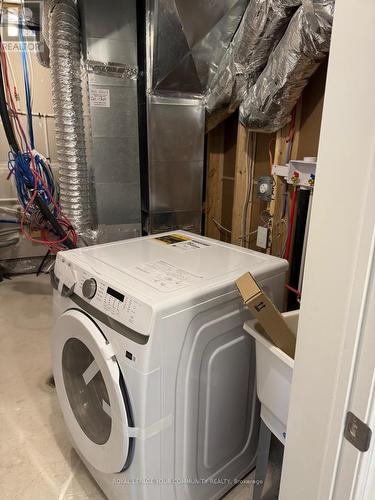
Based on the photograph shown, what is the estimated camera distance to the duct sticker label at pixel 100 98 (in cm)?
220

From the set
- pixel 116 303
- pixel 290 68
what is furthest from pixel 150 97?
pixel 116 303

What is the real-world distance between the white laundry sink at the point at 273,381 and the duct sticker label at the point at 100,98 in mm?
1787

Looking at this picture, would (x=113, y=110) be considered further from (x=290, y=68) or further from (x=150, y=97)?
(x=290, y=68)

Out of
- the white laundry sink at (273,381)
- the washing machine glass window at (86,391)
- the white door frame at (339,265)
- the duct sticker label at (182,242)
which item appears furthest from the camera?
the duct sticker label at (182,242)

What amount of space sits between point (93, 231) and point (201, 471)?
1675 millimetres

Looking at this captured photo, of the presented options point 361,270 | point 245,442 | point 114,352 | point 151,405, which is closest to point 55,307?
point 114,352

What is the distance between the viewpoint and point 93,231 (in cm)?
245

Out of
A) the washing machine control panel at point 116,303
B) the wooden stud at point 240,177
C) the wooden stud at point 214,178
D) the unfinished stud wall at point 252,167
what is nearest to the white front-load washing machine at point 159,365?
the washing machine control panel at point 116,303

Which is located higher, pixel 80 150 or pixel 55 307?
pixel 80 150

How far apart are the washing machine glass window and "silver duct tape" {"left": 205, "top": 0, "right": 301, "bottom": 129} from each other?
5.97 ft

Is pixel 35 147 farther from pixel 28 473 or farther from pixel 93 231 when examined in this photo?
pixel 28 473

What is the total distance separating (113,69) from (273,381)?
2.08 metres

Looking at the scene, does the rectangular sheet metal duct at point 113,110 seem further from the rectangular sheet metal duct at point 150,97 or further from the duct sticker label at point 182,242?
the duct sticker label at point 182,242

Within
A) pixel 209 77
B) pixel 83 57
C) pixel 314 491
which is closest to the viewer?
pixel 314 491
